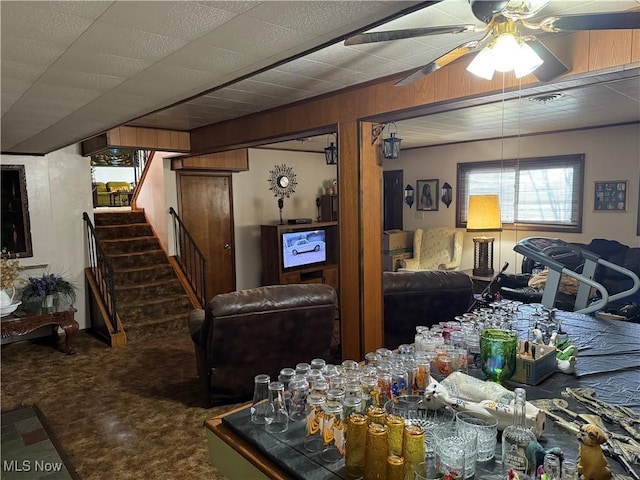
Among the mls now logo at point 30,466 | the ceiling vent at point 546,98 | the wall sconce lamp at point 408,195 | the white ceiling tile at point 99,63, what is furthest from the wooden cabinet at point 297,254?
the white ceiling tile at point 99,63

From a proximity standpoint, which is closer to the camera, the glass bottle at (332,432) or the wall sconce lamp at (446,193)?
the glass bottle at (332,432)

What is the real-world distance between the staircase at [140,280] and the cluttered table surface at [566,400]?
4.30 meters

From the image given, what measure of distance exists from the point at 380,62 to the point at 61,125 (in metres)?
2.61

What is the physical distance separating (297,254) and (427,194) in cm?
236

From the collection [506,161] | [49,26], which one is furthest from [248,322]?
[506,161]

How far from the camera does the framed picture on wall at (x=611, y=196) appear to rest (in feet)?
16.1

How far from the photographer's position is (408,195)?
733 centimetres

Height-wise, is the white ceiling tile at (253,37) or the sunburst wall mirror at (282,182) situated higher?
the white ceiling tile at (253,37)

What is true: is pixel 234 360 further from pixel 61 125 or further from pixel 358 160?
pixel 61 125

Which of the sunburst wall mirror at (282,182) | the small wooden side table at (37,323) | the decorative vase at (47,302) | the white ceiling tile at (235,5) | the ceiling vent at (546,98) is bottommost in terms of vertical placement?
the small wooden side table at (37,323)

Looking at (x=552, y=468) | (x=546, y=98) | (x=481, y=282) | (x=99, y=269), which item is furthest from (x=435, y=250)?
(x=552, y=468)

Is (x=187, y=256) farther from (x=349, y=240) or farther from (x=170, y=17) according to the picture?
(x=170, y=17)

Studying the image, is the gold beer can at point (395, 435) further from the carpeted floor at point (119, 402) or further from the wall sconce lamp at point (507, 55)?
the carpeted floor at point (119, 402)

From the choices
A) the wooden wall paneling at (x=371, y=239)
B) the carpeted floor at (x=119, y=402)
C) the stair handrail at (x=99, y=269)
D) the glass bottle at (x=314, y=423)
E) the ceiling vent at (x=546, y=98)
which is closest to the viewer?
the glass bottle at (x=314, y=423)
